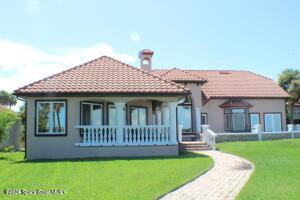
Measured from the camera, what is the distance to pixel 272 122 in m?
34.9

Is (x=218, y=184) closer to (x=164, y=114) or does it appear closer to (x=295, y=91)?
(x=164, y=114)

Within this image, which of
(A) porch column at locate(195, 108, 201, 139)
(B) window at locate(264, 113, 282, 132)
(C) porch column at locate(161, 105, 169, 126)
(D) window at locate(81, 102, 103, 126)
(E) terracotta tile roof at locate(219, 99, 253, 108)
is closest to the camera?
(D) window at locate(81, 102, 103, 126)

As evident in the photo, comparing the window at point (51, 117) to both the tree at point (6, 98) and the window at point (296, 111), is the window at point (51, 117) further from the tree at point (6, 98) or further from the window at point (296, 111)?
the tree at point (6, 98)

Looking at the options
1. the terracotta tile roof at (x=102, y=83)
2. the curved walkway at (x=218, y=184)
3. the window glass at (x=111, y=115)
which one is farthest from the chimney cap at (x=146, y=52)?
the curved walkway at (x=218, y=184)

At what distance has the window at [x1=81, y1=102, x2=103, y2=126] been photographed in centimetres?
2033

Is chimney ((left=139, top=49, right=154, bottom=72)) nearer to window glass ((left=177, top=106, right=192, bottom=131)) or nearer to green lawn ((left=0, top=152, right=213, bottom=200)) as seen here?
window glass ((left=177, top=106, right=192, bottom=131))

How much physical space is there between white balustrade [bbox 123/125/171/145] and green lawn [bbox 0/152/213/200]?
13.8ft

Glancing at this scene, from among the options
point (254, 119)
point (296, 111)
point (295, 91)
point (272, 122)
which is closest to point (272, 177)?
point (254, 119)

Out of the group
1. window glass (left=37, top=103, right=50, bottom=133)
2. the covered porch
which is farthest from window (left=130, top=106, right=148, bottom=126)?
window glass (left=37, top=103, right=50, bottom=133)

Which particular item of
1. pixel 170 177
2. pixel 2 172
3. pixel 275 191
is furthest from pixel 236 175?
pixel 2 172

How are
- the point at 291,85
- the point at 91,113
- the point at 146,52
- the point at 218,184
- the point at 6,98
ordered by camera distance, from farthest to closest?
1. the point at 6,98
2. the point at 291,85
3. the point at 146,52
4. the point at 91,113
5. the point at 218,184

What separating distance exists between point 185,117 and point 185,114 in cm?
24

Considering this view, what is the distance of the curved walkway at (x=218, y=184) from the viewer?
8.97 metres

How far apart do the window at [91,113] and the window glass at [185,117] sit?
959 cm
